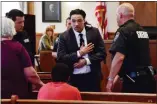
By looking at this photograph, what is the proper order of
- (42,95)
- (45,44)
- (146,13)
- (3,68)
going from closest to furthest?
(42,95) → (3,68) → (45,44) → (146,13)

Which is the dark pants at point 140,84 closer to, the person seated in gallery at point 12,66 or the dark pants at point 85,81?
the dark pants at point 85,81

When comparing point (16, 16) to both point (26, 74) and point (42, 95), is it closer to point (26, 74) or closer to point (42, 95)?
point (26, 74)

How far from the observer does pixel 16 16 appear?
3.44m

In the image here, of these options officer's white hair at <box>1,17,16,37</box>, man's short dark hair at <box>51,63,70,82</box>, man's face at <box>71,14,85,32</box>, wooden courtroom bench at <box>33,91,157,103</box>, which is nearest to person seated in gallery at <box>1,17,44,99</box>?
officer's white hair at <box>1,17,16,37</box>

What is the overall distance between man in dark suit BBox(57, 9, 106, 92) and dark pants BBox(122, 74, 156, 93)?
0.32 m

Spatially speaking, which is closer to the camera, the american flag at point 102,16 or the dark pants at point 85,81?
the dark pants at point 85,81

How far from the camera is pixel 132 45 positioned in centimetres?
313

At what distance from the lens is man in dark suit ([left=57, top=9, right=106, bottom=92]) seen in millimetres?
3262

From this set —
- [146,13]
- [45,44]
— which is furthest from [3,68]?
[146,13]

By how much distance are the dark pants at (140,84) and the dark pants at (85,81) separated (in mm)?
314

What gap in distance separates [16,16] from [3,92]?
107 centimetres

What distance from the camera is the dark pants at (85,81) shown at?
329 cm

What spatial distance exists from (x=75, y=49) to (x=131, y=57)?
0.57 meters

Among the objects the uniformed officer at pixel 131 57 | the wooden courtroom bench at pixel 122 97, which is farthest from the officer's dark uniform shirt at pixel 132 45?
the wooden courtroom bench at pixel 122 97
